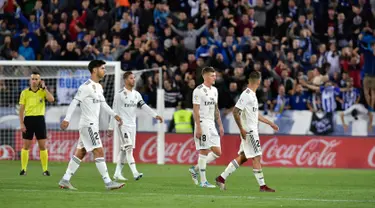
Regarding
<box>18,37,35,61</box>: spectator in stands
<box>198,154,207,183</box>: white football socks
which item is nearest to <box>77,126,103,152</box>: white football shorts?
<box>198,154,207,183</box>: white football socks

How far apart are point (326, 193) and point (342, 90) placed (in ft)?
33.0

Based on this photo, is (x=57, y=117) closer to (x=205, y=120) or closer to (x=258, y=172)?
(x=205, y=120)

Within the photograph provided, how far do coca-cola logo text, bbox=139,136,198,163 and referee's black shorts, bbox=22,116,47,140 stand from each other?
6231 mm

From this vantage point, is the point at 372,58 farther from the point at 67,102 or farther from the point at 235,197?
the point at 235,197

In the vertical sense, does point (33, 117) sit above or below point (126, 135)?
above

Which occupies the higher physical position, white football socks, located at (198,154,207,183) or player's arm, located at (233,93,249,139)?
player's arm, located at (233,93,249,139)

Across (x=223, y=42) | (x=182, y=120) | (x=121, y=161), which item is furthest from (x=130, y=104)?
(x=223, y=42)

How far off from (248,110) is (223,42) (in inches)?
455

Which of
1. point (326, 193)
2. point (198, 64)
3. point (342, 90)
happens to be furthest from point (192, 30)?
point (326, 193)

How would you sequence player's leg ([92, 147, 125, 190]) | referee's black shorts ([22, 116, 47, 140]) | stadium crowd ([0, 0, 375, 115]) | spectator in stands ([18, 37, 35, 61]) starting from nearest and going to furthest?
player's leg ([92, 147, 125, 190]) → referee's black shorts ([22, 116, 47, 140]) → stadium crowd ([0, 0, 375, 115]) → spectator in stands ([18, 37, 35, 61])

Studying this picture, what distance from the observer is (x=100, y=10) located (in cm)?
2817

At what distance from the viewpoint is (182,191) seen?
15.0 metres

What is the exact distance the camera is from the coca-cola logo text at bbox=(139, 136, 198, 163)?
2531cm

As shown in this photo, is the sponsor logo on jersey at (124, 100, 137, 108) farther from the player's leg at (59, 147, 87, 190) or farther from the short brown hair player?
the player's leg at (59, 147, 87, 190)
